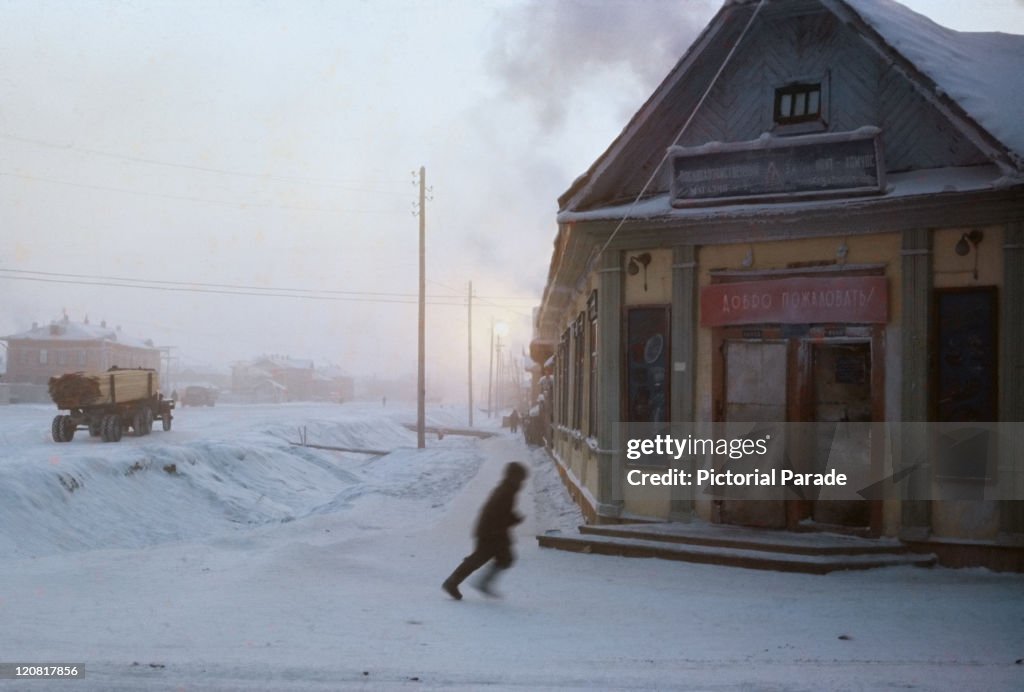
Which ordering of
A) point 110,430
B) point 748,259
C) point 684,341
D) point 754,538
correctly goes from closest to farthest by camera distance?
1. point 754,538
2. point 748,259
3. point 684,341
4. point 110,430

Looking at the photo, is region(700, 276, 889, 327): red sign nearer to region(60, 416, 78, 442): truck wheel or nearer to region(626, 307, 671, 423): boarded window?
region(626, 307, 671, 423): boarded window

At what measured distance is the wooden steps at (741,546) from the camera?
27.1 ft

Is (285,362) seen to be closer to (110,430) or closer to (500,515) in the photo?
(110,430)

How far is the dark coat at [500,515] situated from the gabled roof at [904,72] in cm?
464

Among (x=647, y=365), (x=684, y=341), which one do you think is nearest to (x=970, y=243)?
(x=684, y=341)

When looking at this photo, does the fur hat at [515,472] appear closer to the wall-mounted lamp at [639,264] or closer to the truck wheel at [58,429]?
the wall-mounted lamp at [639,264]

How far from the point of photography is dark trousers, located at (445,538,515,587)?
7324mm

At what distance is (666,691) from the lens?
15.8 ft

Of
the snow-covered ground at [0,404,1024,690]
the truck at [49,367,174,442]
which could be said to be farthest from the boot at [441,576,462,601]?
the truck at [49,367,174,442]

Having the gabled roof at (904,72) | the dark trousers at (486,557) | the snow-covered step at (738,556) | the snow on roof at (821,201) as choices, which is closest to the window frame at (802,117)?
the gabled roof at (904,72)

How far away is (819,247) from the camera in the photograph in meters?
9.32

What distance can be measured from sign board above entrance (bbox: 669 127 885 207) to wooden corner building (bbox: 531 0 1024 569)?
0.9 inches

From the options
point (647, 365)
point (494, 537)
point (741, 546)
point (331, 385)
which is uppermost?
point (647, 365)

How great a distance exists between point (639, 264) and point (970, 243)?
12.2ft
